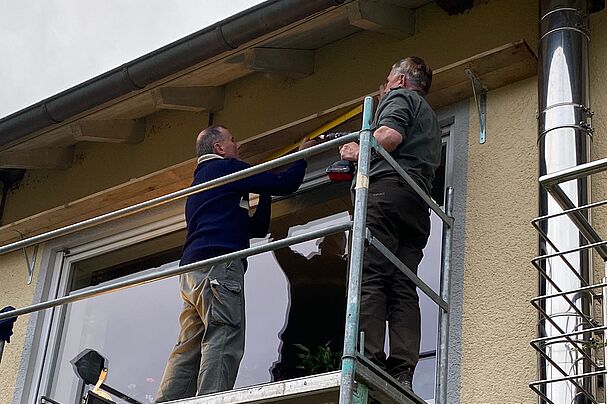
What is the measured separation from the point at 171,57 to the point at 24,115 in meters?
1.16

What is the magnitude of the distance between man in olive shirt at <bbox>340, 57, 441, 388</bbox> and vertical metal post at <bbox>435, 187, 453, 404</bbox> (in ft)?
0.43

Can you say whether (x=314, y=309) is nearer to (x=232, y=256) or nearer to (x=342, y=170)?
(x=342, y=170)

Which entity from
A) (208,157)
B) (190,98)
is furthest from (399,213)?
(190,98)

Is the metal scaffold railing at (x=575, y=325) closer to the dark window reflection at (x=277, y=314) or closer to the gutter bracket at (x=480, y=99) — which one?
the dark window reflection at (x=277, y=314)

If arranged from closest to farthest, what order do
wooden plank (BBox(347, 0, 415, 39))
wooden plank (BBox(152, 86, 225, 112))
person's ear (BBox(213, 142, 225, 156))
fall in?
1. wooden plank (BBox(347, 0, 415, 39))
2. person's ear (BBox(213, 142, 225, 156))
3. wooden plank (BBox(152, 86, 225, 112))

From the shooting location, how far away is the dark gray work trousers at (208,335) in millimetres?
5836

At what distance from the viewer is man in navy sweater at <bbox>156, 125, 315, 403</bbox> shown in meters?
5.88

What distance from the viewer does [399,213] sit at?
5512mm

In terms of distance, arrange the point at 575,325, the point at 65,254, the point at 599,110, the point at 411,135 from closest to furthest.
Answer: the point at 575,325
the point at 411,135
the point at 599,110
the point at 65,254

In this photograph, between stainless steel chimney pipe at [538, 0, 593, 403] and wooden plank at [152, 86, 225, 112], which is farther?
wooden plank at [152, 86, 225, 112]

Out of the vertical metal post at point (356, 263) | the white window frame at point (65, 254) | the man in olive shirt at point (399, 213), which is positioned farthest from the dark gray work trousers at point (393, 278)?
the white window frame at point (65, 254)

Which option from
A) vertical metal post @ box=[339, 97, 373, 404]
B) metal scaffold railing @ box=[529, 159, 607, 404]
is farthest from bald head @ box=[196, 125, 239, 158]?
metal scaffold railing @ box=[529, 159, 607, 404]

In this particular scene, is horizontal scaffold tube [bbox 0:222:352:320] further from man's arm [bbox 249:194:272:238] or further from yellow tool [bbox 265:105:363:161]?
yellow tool [bbox 265:105:363:161]

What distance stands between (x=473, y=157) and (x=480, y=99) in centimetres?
34
